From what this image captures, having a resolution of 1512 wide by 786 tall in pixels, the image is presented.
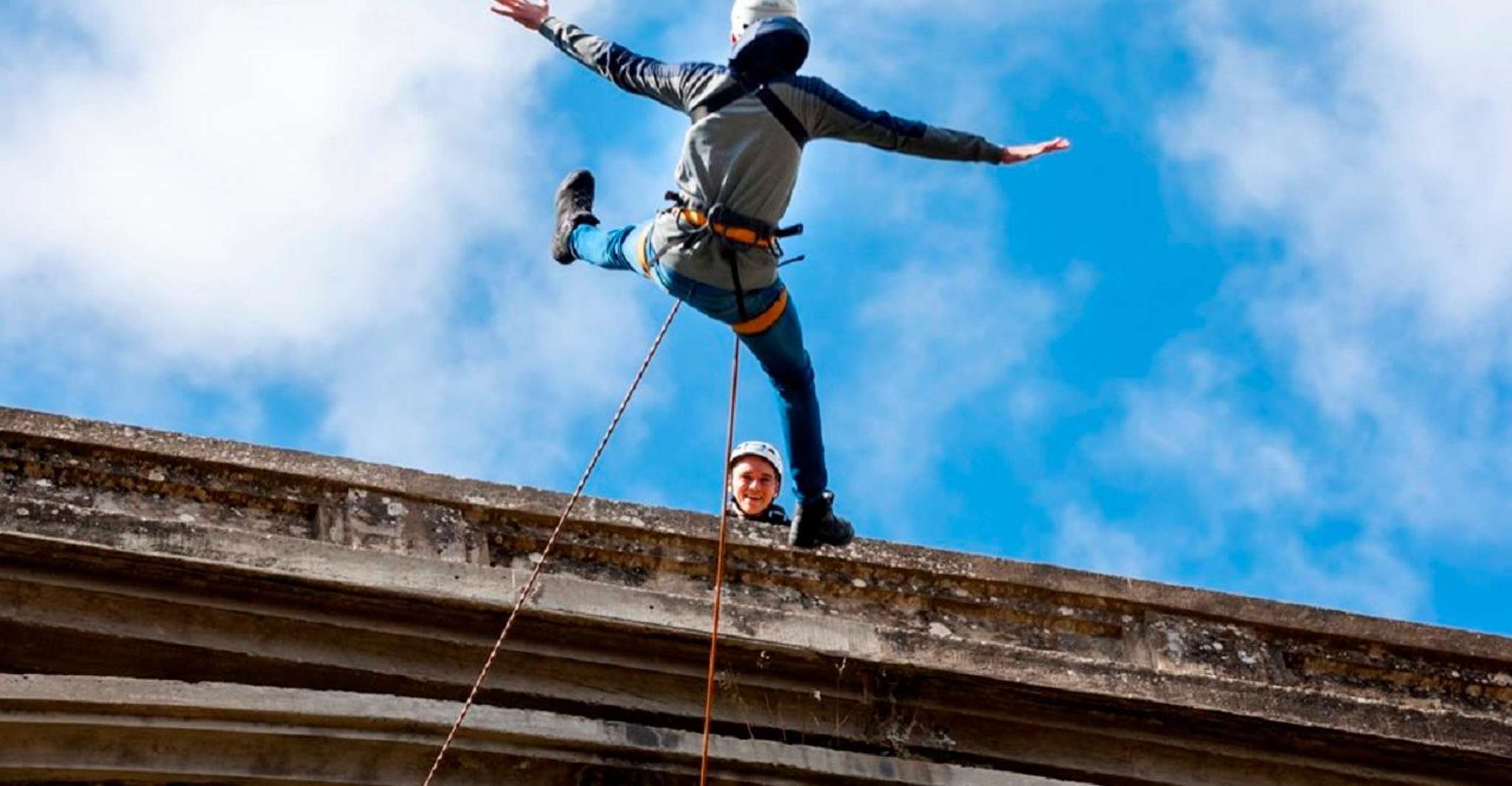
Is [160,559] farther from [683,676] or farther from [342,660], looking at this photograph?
[683,676]

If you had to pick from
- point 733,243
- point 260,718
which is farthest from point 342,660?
point 733,243

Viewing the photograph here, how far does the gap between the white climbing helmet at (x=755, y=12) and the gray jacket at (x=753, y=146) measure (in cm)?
19

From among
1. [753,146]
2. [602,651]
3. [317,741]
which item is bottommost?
[317,741]

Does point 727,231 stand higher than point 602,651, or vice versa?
point 727,231

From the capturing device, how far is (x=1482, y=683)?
41.5ft

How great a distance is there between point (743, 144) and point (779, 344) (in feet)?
2.81

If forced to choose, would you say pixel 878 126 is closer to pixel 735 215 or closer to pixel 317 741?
pixel 735 215

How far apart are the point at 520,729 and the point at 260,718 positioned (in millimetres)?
923

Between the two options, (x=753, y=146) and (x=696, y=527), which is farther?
(x=696, y=527)

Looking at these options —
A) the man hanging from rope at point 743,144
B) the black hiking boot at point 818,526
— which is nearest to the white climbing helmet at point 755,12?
the man hanging from rope at point 743,144

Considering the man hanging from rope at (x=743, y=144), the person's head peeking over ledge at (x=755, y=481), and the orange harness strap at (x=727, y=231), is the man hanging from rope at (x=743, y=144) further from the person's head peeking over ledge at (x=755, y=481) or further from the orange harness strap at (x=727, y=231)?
the person's head peeking over ledge at (x=755, y=481)

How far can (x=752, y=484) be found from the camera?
42.9ft

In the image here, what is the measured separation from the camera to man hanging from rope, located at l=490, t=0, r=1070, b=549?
34.3 ft

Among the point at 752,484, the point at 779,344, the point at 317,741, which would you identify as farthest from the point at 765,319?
the point at 752,484
